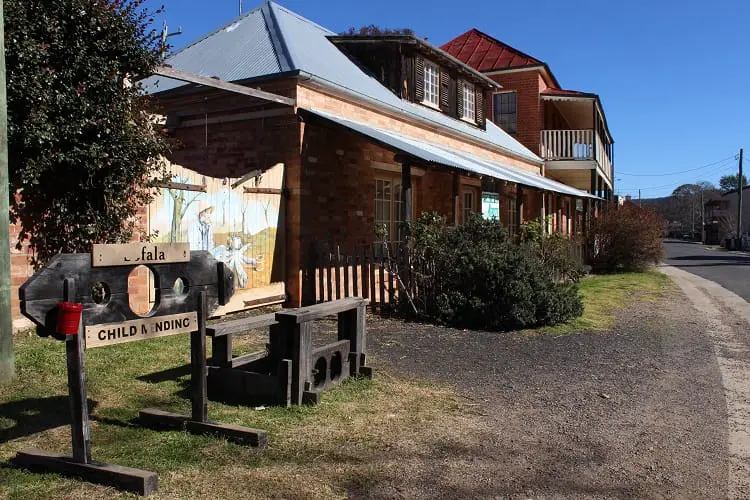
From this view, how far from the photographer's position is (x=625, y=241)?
69.2 ft

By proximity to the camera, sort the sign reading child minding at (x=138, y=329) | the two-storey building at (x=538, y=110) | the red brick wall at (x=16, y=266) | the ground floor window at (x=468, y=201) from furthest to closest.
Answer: the two-storey building at (x=538, y=110)
the ground floor window at (x=468, y=201)
the red brick wall at (x=16, y=266)
the sign reading child minding at (x=138, y=329)

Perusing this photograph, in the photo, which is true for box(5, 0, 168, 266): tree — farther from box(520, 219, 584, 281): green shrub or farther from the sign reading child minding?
box(520, 219, 584, 281): green shrub

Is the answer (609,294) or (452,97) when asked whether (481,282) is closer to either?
(609,294)

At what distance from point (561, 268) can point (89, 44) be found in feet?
31.9

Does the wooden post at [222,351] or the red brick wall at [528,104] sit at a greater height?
the red brick wall at [528,104]

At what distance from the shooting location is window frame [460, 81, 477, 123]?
60.8 feet

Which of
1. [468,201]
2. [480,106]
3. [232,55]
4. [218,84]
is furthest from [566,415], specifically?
[480,106]

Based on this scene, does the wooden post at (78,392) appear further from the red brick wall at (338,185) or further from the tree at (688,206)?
the tree at (688,206)

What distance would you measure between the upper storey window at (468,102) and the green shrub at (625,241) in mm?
6153

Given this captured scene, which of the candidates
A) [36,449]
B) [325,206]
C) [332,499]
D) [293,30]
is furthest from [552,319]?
[293,30]

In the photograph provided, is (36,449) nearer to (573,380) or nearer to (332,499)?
(332,499)

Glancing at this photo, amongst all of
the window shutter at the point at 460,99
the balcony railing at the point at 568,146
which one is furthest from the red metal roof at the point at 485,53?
the window shutter at the point at 460,99

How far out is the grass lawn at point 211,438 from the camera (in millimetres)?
3564

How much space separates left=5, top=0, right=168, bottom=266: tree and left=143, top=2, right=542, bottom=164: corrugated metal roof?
9.62 feet
